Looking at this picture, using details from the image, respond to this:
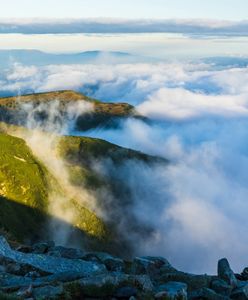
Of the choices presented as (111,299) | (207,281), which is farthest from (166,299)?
(207,281)

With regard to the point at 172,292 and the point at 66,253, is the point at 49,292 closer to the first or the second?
the point at 172,292

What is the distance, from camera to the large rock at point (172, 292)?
2630 centimetres

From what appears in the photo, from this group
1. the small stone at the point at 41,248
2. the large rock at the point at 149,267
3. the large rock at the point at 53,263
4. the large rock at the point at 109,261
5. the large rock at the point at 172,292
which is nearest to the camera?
the large rock at the point at 172,292

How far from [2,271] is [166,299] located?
12243 mm

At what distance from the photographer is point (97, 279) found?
26.5 metres

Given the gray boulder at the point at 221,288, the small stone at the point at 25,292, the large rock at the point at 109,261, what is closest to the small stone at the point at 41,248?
the large rock at the point at 109,261

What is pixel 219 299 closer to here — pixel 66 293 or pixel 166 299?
pixel 166 299

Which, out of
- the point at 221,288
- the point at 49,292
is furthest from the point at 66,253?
the point at 49,292

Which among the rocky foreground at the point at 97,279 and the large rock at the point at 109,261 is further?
the large rock at the point at 109,261

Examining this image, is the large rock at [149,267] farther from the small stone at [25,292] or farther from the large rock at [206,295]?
the small stone at [25,292]

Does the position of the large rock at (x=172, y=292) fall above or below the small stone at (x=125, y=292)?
below

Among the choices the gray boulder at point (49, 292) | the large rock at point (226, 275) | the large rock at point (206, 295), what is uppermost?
the gray boulder at point (49, 292)

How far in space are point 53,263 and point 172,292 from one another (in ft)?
39.0

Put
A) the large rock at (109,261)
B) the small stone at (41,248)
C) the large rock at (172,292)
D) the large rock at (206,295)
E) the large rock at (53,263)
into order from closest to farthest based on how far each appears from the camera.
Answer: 1. the large rock at (172,292)
2. the large rock at (206,295)
3. the large rock at (53,263)
4. the large rock at (109,261)
5. the small stone at (41,248)
